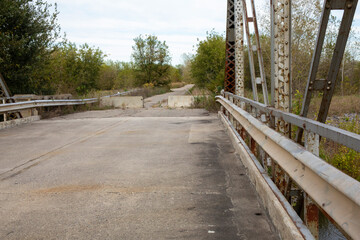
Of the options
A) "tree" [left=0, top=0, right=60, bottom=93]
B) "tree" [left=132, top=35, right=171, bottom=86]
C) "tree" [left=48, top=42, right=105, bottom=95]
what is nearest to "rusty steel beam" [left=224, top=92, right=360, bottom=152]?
"tree" [left=0, top=0, right=60, bottom=93]

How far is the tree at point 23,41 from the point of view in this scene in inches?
696

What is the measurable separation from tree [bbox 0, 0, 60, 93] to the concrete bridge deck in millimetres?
10175

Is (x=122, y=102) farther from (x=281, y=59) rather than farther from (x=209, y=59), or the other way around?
(x=281, y=59)

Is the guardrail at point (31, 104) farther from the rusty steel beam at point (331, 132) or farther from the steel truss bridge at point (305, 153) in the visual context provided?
the rusty steel beam at point (331, 132)

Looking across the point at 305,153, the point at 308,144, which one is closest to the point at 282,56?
the point at 308,144

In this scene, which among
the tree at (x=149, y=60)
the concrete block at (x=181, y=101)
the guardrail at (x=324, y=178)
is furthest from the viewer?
the tree at (x=149, y=60)

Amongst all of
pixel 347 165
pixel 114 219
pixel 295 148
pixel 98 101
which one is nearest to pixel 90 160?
pixel 114 219

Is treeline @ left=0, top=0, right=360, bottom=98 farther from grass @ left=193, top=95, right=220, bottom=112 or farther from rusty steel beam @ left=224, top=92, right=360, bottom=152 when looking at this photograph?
rusty steel beam @ left=224, top=92, right=360, bottom=152

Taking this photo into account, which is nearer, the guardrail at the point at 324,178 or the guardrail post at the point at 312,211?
the guardrail at the point at 324,178

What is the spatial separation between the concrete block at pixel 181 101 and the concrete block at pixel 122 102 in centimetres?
233

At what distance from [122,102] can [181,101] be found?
453 cm

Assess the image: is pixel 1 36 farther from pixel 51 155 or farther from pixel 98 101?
pixel 51 155

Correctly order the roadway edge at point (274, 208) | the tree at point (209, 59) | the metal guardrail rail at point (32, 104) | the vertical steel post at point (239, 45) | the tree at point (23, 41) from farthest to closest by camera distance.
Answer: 1. the tree at point (209, 59)
2. the tree at point (23, 41)
3. the metal guardrail rail at point (32, 104)
4. the vertical steel post at point (239, 45)
5. the roadway edge at point (274, 208)

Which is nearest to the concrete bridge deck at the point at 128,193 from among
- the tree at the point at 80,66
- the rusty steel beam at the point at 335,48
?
the rusty steel beam at the point at 335,48
